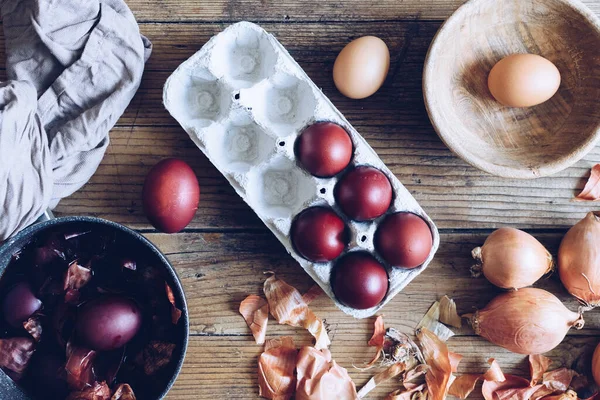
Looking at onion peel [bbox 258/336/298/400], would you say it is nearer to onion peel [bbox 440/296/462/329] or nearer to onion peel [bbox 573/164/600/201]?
onion peel [bbox 440/296/462/329]

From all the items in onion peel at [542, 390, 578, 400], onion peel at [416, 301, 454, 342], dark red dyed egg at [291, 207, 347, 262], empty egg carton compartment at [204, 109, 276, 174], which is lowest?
onion peel at [542, 390, 578, 400]

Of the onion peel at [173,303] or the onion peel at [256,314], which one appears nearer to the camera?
the onion peel at [173,303]

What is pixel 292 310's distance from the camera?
893mm

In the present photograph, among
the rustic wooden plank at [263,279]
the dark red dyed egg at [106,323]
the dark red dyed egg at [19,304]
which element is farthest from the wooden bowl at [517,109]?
the dark red dyed egg at [19,304]

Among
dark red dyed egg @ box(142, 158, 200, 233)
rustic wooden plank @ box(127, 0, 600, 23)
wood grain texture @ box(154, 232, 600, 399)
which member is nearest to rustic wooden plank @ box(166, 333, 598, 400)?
wood grain texture @ box(154, 232, 600, 399)

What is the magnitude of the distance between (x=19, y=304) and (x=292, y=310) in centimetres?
39

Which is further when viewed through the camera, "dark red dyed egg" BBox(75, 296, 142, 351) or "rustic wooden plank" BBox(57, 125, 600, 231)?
"rustic wooden plank" BBox(57, 125, 600, 231)

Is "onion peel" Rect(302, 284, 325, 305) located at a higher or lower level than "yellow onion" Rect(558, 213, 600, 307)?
lower

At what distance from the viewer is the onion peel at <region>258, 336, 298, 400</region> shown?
0.90 m

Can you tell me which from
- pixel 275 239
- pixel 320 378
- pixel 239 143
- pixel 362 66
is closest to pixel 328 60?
pixel 362 66

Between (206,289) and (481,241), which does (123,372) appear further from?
(481,241)

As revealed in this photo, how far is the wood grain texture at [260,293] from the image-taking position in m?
0.92

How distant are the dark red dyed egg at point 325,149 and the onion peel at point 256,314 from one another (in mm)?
237

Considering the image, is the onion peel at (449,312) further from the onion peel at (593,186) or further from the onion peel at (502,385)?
the onion peel at (593,186)
